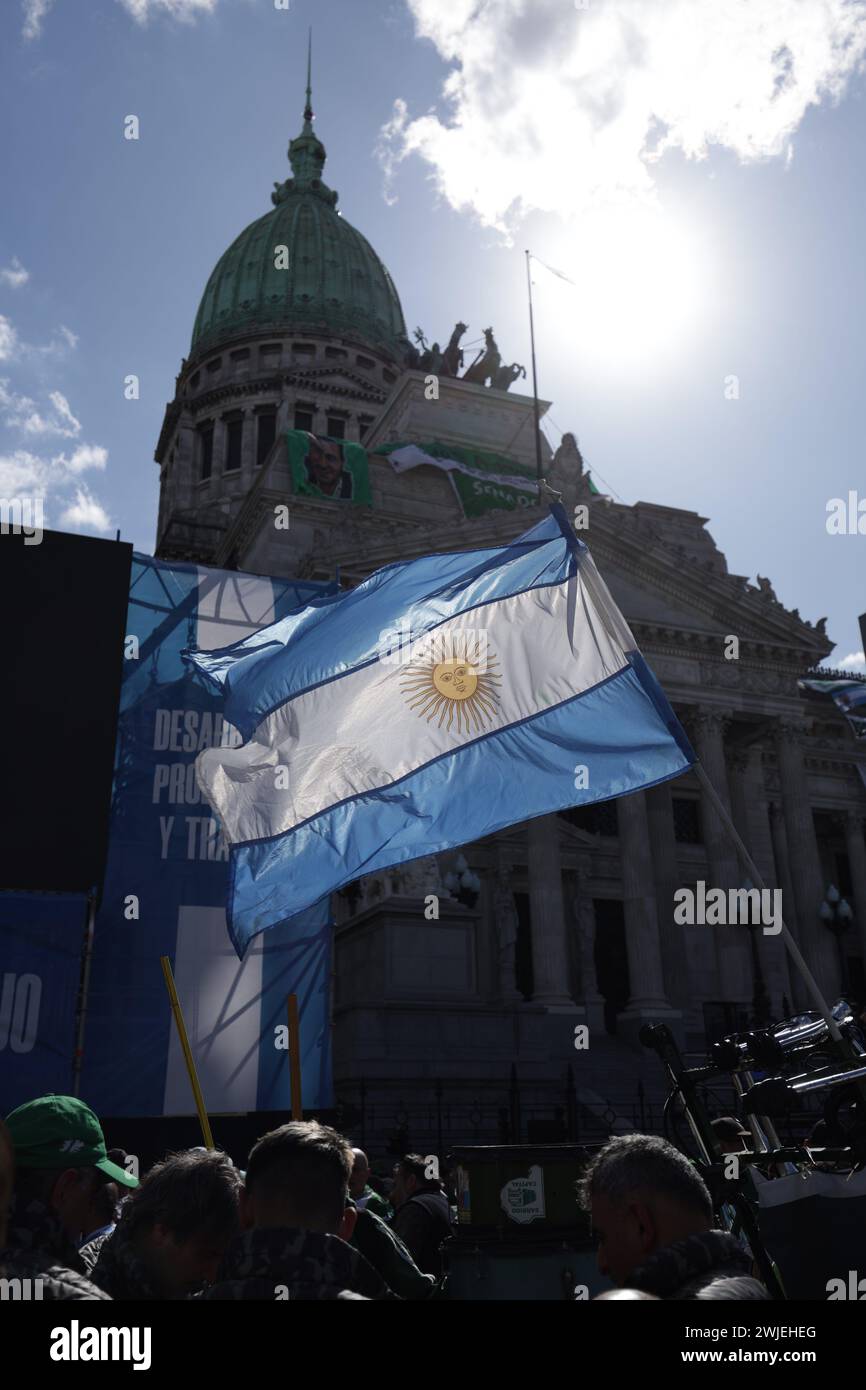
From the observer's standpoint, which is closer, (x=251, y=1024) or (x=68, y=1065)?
(x=68, y=1065)

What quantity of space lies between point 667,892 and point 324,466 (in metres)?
19.3

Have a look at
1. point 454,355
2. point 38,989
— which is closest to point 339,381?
point 454,355

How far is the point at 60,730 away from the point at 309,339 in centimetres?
6257

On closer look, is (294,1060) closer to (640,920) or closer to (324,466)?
(640,920)

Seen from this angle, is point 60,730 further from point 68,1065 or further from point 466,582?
point 466,582

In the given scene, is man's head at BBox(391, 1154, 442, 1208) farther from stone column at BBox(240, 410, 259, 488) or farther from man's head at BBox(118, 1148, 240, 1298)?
stone column at BBox(240, 410, 259, 488)

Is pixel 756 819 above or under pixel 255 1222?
above

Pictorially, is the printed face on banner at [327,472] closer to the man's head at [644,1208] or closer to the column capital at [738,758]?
the column capital at [738,758]

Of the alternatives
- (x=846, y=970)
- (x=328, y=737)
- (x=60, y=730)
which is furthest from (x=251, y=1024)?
(x=846, y=970)

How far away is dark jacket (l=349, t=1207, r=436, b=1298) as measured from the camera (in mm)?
5512

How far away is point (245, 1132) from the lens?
53.2 feet

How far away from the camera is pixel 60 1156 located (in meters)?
4.30

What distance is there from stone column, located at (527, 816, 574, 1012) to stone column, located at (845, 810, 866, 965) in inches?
663

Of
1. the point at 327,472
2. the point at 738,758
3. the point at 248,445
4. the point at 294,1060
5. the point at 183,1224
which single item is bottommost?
the point at 183,1224
